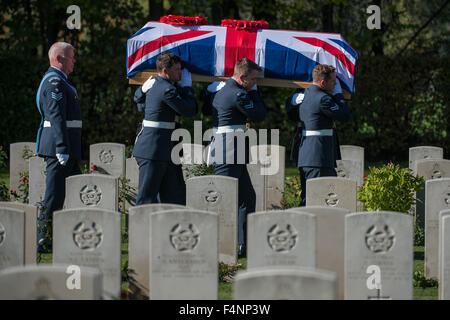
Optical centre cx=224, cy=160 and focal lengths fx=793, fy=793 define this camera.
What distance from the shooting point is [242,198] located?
296 inches

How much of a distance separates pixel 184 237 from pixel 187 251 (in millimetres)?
95

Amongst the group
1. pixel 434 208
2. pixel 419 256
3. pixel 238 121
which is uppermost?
pixel 238 121

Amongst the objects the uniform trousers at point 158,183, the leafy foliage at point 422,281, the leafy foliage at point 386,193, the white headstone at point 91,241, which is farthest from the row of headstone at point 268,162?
the white headstone at point 91,241

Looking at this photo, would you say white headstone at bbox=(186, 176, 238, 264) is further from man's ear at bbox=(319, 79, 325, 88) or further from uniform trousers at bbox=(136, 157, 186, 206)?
man's ear at bbox=(319, 79, 325, 88)

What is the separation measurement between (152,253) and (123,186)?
3.75 meters

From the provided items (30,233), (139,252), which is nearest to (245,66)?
(139,252)

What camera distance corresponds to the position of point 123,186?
8.98 metres

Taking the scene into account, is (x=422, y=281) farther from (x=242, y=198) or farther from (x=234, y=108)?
(x=234, y=108)

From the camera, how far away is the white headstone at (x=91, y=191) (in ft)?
23.5

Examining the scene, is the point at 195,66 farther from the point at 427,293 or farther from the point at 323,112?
the point at 427,293

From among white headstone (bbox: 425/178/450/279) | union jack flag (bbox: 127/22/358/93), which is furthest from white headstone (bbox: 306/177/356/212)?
union jack flag (bbox: 127/22/358/93)

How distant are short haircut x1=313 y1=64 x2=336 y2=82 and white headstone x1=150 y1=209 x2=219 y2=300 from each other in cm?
277

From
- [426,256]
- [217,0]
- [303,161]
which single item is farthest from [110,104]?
[426,256]

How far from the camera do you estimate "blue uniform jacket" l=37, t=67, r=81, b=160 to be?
7395 mm
